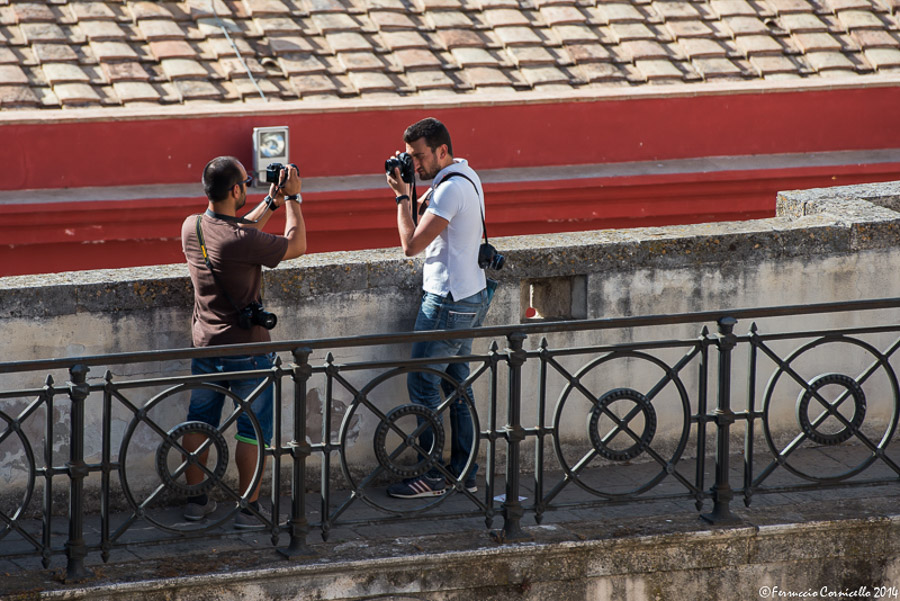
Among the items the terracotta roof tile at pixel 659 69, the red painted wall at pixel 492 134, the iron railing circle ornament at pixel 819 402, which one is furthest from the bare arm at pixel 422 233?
the terracotta roof tile at pixel 659 69

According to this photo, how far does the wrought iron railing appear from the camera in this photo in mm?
4387

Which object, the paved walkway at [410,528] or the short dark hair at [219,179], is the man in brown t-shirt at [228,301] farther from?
the paved walkway at [410,528]

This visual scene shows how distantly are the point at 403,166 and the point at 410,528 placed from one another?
1.47 meters

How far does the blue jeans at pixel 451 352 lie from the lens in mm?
5031

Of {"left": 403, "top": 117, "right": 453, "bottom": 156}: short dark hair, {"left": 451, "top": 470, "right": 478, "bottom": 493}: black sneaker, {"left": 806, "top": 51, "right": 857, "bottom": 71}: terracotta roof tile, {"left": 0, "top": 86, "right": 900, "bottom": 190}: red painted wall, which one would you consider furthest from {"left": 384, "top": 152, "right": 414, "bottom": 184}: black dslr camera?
{"left": 806, "top": 51, "right": 857, "bottom": 71}: terracotta roof tile

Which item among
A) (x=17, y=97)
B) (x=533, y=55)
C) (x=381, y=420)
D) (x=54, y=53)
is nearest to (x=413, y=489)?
(x=381, y=420)

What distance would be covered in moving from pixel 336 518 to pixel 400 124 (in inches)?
203

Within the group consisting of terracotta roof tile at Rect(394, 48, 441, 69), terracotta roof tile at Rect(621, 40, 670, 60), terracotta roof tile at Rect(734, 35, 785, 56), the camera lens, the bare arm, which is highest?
terracotta roof tile at Rect(734, 35, 785, 56)

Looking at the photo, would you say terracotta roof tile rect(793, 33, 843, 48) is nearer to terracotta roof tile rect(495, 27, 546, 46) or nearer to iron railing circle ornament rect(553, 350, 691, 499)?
terracotta roof tile rect(495, 27, 546, 46)

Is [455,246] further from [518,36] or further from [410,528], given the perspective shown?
[518,36]

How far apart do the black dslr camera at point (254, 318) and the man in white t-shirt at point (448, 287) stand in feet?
2.06

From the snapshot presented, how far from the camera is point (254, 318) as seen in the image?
4.73 m

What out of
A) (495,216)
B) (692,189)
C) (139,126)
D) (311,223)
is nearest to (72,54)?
(139,126)

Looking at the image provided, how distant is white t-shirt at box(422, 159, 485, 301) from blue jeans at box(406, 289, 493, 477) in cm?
5
